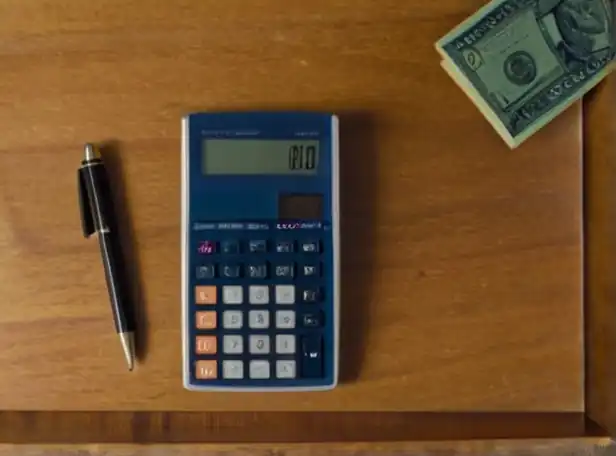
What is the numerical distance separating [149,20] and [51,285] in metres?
0.18

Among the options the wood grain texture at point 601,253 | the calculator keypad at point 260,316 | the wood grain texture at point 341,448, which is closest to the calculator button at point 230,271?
the calculator keypad at point 260,316

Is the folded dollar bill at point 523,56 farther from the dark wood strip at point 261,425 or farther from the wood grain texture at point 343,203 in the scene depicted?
the dark wood strip at point 261,425

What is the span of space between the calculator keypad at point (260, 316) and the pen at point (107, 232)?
0.05 meters

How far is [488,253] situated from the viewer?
1.87ft

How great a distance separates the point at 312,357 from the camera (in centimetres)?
55

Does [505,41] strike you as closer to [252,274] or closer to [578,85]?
[578,85]

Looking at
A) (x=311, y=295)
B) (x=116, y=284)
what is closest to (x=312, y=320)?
(x=311, y=295)

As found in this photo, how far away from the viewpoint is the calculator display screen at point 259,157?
0.56 metres

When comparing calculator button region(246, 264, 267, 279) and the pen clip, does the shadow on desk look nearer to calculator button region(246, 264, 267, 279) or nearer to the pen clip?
calculator button region(246, 264, 267, 279)

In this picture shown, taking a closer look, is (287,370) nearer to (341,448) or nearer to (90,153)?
(341,448)

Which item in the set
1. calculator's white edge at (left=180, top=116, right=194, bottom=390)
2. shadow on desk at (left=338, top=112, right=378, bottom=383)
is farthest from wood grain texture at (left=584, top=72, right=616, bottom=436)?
calculator's white edge at (left=180, top=116, right=194, bottom=390)

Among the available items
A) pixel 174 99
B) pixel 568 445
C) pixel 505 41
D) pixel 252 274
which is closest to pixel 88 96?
pixel 174 99

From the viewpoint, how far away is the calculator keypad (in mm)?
546

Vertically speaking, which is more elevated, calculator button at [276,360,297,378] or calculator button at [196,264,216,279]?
calculator button at [196,264,216,279]
